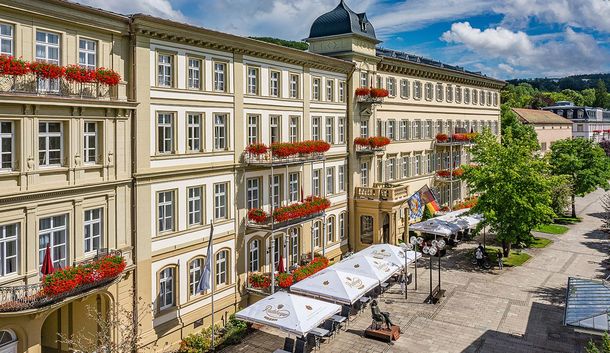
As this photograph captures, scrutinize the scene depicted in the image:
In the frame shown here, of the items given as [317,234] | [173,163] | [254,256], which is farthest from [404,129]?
[173,163]

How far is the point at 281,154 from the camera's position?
26750 millimetres

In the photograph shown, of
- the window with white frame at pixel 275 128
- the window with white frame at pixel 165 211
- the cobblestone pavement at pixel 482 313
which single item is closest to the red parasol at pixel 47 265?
the window with white frame at pixel 165 211

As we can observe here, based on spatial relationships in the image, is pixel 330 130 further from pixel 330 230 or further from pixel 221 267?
pixel 221 267

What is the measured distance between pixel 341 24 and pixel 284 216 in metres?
15.8

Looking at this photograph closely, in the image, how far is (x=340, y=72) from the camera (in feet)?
114

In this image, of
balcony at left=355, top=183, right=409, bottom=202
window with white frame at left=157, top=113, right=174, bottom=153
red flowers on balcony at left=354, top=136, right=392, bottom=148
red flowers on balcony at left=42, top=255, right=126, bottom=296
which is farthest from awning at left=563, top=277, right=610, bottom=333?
window with white frame at left=157, top=113, right=174, bottom=153

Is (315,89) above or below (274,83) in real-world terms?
above

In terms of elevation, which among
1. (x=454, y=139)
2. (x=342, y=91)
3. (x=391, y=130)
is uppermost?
(x=342, y=91)

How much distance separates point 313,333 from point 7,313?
469 inches

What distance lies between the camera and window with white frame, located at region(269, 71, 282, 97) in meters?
28.1

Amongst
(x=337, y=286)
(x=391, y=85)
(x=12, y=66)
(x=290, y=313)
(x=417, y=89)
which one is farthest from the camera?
(x=417, y=89)

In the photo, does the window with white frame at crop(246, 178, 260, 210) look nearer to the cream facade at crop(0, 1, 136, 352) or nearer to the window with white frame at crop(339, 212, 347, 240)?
the cream facade at crop(0, 1, 136, 352)

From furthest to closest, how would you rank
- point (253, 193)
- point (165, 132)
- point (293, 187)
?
1. point (293, 187)
2. point (253, 193)
3. point (165, 132)

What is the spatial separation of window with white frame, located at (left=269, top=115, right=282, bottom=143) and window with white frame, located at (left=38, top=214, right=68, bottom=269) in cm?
1303
